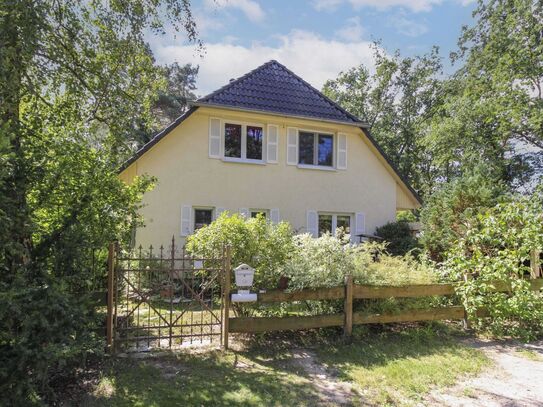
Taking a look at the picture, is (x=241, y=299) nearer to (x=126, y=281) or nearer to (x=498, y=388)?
(x=126, y=281)

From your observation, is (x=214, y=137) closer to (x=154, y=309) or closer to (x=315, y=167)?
(x=315, y=167)

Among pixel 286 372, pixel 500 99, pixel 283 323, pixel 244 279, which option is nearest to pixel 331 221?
pixel 283 323

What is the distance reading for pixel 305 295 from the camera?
5723 mm

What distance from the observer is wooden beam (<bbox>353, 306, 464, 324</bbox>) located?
593cm

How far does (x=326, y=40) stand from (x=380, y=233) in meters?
7.18

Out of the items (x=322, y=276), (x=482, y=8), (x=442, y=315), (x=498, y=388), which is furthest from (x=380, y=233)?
(x=482, y=8)

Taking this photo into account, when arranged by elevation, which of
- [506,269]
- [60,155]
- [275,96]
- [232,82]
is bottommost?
[506,269]

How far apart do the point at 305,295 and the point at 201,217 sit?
21.3 ft

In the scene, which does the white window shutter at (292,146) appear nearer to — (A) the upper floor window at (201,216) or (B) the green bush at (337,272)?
(A) the upper floor window at (201,216)

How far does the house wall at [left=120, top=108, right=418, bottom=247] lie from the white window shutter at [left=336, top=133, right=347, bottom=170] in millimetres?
163

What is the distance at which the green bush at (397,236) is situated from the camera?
40.1 ft

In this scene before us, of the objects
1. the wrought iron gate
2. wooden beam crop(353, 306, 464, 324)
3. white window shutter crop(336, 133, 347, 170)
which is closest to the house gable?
white window shutter crop(336, 133, 347, 170)

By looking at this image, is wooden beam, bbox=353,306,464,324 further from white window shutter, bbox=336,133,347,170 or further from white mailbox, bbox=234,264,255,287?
white window shutter, bbox=336,133,347,170

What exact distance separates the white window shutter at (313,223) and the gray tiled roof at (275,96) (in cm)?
319
